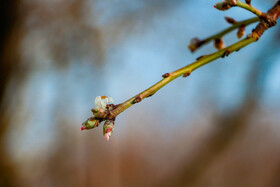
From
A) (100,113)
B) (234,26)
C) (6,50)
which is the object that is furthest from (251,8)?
(6,50)

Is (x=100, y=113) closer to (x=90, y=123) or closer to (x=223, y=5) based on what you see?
(x=90, y=123)

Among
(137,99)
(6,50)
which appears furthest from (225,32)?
(6,50)

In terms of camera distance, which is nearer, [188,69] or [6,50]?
[188,69]

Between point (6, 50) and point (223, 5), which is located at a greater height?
point (6, 50)

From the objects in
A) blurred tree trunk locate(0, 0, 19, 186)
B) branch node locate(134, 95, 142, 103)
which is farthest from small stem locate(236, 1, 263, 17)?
blurred tree trunk locate(0, 0, 19, 186)

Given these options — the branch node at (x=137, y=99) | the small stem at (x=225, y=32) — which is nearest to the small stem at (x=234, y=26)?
the small stem at (x=225, y=32)

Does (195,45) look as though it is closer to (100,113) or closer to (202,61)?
(202,61)

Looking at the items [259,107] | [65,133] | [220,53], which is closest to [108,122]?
[220,53]

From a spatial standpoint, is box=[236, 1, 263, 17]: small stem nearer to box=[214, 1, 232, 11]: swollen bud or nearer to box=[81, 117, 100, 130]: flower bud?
box=[214, 1, 232, 11]: swollen bud

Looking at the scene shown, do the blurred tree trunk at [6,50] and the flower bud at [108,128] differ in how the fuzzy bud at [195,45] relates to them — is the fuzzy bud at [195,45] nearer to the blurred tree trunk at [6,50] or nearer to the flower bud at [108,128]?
the flower bud at [108,128]

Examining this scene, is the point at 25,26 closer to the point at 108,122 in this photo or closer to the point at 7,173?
the point at 7,173

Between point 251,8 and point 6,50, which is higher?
point 6,50
